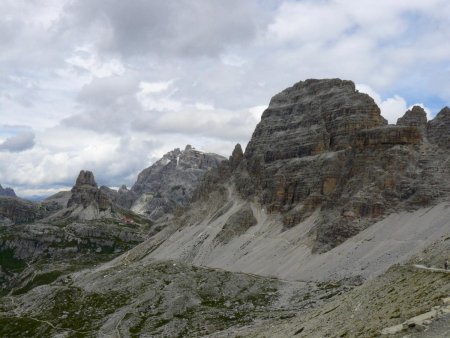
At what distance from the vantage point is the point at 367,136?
623 ft

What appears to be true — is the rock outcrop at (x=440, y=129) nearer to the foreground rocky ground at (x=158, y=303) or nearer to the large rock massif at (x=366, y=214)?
the large rock massif at (x=366, y=214)

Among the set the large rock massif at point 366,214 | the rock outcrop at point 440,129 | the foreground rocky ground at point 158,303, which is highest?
the rock outcrop at point 440,129

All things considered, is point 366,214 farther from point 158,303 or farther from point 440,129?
point 158,303

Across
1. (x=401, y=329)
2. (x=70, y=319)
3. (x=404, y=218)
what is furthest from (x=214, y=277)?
(x=401, y=329)

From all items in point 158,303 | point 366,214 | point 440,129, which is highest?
→ point 440,129

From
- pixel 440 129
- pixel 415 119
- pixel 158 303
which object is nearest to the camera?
pixel 158 303

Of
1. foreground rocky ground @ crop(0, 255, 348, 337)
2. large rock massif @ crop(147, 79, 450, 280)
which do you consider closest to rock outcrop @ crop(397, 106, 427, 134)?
large rock massif @ crop(147, 79, 450, 280)

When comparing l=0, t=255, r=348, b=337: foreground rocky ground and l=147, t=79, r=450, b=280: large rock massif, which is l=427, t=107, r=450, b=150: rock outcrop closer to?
l=147, t=79, r=450, b=280: large rock massif

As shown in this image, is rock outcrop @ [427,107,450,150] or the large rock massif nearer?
the large rock massif

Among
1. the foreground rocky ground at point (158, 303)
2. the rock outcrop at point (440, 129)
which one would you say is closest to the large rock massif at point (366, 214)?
the rock outcrop at point (440, 129)

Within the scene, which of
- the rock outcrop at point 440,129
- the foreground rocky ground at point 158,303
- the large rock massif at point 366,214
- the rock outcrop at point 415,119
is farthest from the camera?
the rock outcrop at point 415,119

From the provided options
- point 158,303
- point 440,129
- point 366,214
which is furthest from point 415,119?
→ point 158,303

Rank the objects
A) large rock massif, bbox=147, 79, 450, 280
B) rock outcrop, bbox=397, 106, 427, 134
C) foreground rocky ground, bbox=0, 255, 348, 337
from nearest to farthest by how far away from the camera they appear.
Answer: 1. foreground rocky ground, bbox=0, 255, 348, 337
2. large rock massif, bbox=147, 79, 450, 280
3. rock outcrop, bbox=397, 106, 427, 134

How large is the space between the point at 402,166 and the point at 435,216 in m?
29.8
